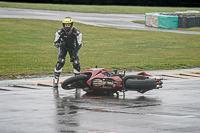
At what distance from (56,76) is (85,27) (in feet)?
89.1

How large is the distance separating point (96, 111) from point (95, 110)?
0.13m

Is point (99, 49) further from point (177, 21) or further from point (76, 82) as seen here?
point (177, 21)

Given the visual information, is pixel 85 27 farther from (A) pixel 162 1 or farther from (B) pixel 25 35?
(A) pixel 162 1

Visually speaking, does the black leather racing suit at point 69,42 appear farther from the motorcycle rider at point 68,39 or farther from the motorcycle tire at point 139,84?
the motorcycle tire at point 139,84

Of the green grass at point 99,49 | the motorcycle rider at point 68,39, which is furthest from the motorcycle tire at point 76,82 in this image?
the green grass at point 99,49

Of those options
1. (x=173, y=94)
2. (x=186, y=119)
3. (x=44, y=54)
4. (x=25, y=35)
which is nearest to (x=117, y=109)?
(x=186, y=119)

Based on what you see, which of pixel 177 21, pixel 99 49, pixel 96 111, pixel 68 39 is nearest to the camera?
pixel 96 111

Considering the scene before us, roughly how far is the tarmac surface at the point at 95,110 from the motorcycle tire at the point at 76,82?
208mm

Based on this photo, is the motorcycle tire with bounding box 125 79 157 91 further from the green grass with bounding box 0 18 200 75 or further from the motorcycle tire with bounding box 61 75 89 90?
the green grass with bounding box 0 18 200 75

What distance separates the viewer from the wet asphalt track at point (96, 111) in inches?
350

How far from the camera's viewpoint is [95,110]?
10.9m

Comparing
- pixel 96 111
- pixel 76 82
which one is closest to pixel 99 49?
pixel 76 82

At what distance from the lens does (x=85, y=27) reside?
41.9m

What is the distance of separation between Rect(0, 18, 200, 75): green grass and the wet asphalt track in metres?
5.45
